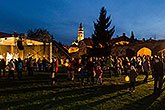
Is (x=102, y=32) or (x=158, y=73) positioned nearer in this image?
(x=158, y=73)

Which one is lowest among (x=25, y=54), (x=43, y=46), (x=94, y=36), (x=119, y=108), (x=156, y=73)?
(x=119, y=108)

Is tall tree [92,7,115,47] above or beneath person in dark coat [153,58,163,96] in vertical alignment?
above

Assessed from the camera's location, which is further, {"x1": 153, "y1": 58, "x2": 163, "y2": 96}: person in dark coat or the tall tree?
the tall tree

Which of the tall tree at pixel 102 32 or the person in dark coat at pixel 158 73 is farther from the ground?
the tall tree at pixel 102 32

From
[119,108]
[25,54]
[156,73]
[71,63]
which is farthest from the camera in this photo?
[25,54]

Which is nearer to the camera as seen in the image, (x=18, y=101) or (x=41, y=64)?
(x=18, y=101)

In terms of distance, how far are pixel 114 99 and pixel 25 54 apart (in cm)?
1917

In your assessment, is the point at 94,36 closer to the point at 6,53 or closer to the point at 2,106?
the point at 6,53

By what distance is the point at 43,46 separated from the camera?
24.4m

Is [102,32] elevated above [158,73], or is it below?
above

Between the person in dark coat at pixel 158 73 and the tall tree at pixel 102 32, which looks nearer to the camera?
the person in dark coat at pixel 158 73

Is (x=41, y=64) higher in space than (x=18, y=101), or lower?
higher

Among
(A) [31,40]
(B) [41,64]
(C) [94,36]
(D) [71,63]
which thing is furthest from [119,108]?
(C) [94,36]

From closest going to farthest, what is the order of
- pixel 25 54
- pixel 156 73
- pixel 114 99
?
pixel 114 99, pixel 156 73, pixel 25 54
